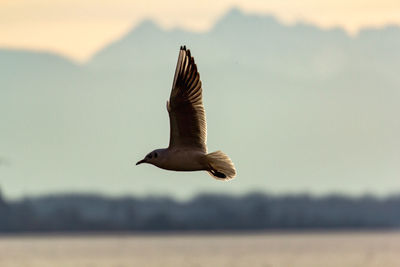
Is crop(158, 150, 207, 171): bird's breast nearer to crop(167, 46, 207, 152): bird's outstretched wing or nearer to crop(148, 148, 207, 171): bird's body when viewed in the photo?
crop(148, 148, 207, 171): bird's body

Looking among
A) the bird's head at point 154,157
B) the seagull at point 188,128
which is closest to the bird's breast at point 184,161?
the seagull at point 188,128

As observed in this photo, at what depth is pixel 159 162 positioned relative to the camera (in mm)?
20016

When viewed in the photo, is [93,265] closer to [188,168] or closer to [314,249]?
[314,249]

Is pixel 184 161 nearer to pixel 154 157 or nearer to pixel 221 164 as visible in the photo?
pixel 154 157

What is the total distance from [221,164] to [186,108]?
1.06 metres

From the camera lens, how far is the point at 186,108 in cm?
2027

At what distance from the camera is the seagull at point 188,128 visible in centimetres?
2006

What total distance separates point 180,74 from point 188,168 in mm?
1503

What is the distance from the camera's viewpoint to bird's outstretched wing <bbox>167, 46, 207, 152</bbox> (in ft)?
66.4

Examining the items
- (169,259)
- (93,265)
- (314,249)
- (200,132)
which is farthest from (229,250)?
(200,132)

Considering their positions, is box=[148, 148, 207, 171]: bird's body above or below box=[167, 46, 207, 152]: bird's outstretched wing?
below

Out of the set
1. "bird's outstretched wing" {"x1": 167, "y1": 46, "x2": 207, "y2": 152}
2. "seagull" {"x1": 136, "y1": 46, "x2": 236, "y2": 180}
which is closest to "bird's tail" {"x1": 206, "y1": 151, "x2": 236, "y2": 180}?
"seagull" {"x1": 136, "y1": 46, "x2": 236, "y2": 180}

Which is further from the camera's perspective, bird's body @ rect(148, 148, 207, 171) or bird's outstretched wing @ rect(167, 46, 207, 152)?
bird's outstretched wing @ rect(167, 46, 207, 152)

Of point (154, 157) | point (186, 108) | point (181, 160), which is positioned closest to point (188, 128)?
point (186, 108)
